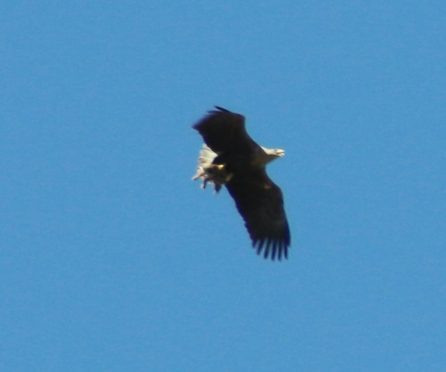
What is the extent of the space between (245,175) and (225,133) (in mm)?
848

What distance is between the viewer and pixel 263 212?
27.0 m

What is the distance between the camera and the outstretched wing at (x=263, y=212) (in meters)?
26.8

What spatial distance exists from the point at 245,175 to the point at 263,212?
2.15 feet

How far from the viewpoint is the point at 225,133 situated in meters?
26.0

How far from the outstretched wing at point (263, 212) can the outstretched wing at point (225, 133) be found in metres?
0.61

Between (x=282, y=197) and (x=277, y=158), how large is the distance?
74 centimetres

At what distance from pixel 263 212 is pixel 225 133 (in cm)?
150

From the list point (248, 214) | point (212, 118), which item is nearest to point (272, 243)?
point (248, 214)

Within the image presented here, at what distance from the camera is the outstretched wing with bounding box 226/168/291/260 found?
26.8 metres

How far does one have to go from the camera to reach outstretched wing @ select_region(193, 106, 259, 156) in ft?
84.4

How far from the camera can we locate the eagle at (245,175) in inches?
1019

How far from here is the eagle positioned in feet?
84.9

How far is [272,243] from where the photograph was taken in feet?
88.7

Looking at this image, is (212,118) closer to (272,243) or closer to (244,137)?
(244,137)
